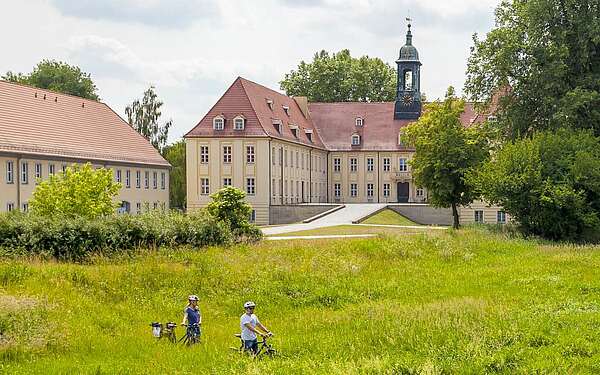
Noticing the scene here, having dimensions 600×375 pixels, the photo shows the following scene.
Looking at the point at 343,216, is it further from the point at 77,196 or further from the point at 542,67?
the point at 77,196

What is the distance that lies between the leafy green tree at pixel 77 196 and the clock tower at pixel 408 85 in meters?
49.7

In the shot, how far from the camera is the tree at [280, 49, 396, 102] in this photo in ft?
325

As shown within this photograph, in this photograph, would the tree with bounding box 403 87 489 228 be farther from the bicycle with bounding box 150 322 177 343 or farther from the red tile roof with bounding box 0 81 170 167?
the bicycle with bounding box 150 322 177 343

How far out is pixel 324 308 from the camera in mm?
24672

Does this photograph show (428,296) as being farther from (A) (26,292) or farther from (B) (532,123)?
(B) (532,123)

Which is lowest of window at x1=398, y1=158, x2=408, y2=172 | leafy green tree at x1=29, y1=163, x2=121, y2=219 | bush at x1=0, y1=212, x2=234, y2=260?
bush at x1=0, y1=212, x2=234, y2=260

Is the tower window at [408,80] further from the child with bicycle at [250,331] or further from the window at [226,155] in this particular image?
the child with bicycle at [250,331]

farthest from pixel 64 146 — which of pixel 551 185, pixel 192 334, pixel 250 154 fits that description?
pixel 192 334

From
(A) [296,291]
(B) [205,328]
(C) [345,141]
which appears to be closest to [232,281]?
(A) [296,291]

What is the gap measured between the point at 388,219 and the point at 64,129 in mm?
24338

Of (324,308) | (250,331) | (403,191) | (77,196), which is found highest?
(77,196)

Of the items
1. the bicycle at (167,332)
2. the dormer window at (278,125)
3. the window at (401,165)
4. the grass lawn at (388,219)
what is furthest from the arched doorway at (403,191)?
the bicycle at (167,332)

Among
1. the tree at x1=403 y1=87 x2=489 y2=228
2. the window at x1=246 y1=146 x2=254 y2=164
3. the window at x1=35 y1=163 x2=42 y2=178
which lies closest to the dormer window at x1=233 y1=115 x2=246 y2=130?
the window at x1=246 y1=146 x2=254 y2=164

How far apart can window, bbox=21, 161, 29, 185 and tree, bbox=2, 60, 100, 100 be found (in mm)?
37039
